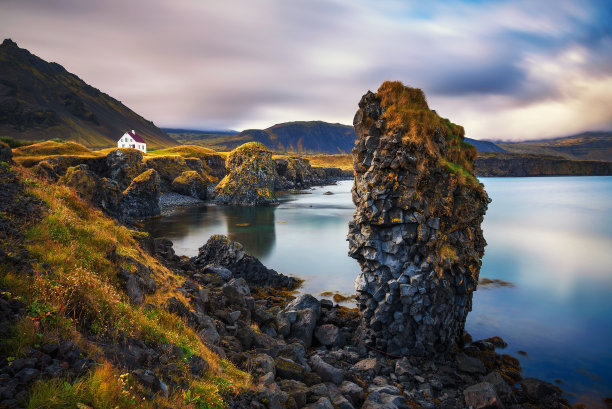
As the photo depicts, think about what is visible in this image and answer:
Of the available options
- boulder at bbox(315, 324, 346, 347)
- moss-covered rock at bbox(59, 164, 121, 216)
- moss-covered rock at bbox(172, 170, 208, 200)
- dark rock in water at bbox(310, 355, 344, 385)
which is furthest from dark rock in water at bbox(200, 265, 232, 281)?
moss-covered rock at bbox(172, 170, 208, 200)

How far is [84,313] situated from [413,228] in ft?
53.4

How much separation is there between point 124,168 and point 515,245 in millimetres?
78508

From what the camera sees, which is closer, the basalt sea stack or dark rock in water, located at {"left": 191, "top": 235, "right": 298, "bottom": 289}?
the basalt sea stack

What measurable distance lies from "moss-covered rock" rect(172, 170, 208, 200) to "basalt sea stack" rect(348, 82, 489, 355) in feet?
261

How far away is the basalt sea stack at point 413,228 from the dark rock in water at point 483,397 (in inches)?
162

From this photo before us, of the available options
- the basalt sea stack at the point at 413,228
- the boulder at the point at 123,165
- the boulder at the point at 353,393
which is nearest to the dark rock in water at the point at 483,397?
the basalt sea stack at the point at 413,228

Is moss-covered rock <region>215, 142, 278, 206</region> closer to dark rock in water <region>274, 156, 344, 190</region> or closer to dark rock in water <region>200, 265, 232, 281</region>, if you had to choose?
dark rock in water <region>274, 156, 344, 190</region>

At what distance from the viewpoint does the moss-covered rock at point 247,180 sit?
89.6 meters

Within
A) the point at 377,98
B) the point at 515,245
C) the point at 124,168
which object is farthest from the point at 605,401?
the point at 124,168

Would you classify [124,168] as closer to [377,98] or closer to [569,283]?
[377,98]

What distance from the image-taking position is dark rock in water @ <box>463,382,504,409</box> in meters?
14.0

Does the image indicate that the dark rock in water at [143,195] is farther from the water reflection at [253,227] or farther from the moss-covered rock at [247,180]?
the moss-covered rock at [247,180]

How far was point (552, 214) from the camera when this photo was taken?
77.4 metres

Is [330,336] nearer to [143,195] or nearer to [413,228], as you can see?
[413,228]
